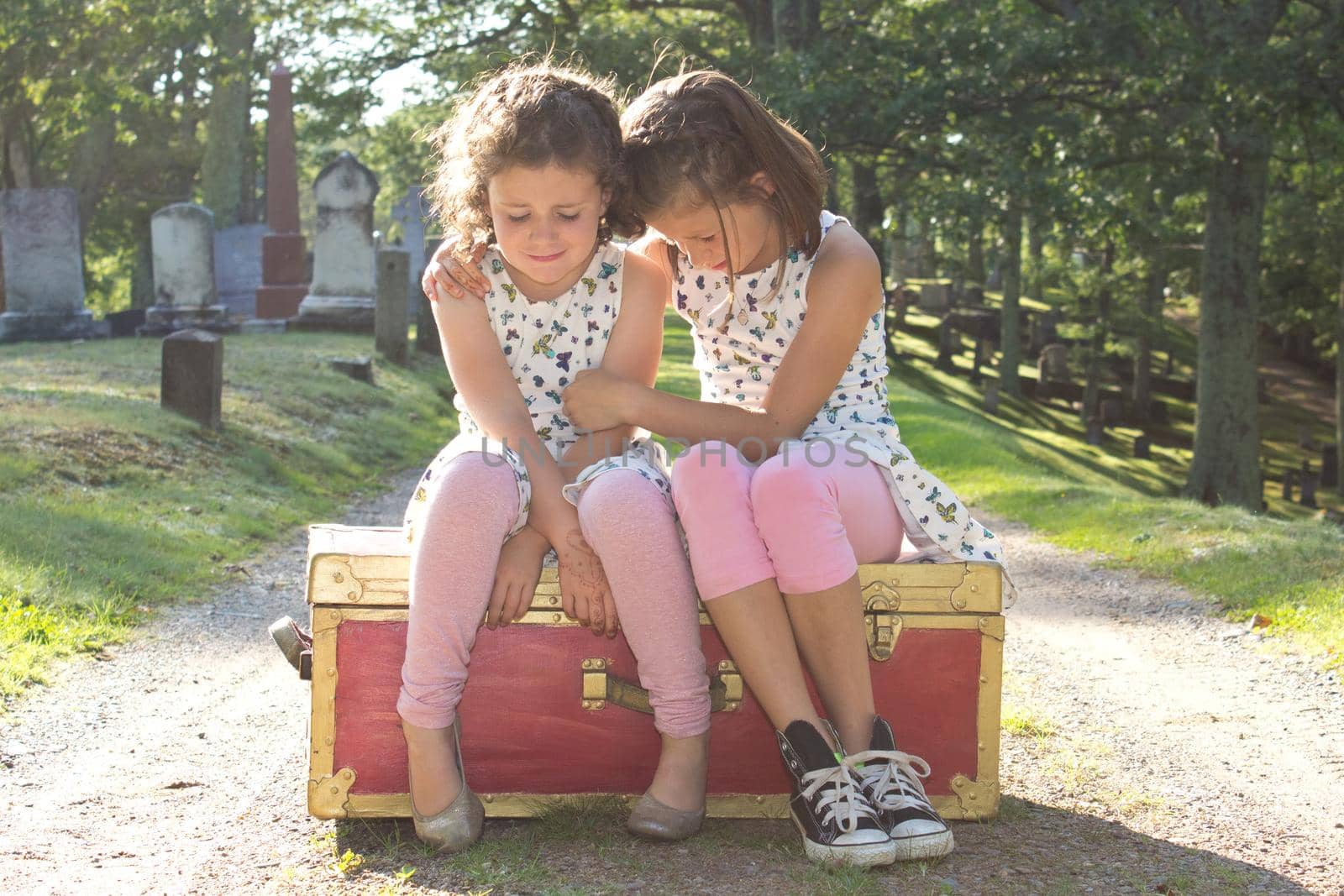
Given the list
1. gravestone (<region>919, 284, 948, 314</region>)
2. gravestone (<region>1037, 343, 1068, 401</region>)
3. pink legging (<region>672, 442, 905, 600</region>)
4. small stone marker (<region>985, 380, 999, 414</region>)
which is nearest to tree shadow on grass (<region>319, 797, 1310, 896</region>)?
pink legging (<region>672, 442, 905, 600</region>)

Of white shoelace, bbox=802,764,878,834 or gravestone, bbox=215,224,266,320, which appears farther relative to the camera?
gravestone, bbox=215,224,266,320

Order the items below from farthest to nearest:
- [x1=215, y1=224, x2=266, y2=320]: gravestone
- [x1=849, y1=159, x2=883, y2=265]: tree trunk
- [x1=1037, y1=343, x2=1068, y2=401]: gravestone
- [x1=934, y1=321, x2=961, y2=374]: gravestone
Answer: [x1=934, y1=321, x2=961, y2=374]: gravestone, [x1=1037, y1=343, x2=1068, y2=401]: gravestone, [x1=215, y1=224, x2=266, y2=320]: gravestone, [x1=849, y1=159, x2=883, y2=265]: tree trunk

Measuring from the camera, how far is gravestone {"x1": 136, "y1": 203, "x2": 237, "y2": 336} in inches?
595

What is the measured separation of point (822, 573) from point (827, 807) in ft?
1.55

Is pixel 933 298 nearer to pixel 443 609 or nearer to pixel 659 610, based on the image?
pixel 659 610

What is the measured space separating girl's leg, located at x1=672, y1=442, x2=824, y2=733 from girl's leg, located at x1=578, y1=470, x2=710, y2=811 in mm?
57

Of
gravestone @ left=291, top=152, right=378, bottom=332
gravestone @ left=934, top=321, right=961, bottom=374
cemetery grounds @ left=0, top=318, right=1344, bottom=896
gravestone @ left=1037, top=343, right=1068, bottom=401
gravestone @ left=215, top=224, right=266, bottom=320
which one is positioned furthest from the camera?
gravestone @ left=934, top=321, right=961, bottom=374

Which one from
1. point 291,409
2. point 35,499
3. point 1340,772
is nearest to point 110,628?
point 35,499

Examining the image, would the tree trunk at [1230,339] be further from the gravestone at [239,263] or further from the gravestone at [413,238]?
the gravestone at [239,263]

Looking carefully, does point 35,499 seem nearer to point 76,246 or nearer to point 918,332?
point 76,246

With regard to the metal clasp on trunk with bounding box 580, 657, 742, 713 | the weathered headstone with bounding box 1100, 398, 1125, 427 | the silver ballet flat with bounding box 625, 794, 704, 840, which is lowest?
the weathered headstone with bounding box 1100, 398, 1125, 427

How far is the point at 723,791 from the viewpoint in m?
2.94

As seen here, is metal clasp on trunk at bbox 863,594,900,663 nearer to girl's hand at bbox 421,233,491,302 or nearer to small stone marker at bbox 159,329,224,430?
girl's hand at bbox 421,233,491,302

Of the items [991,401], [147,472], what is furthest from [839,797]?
[991,401]
